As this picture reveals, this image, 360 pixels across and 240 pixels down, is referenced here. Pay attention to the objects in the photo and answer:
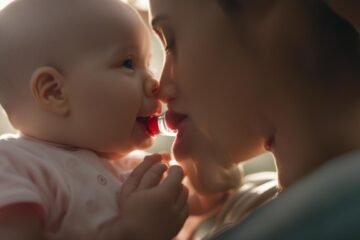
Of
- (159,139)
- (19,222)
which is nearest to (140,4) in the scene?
(159,139)

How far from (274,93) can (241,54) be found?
0.22ft

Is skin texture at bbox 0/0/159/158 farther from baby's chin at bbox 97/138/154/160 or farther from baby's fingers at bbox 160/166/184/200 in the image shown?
baby's fingers at bbox 160/166/184/200

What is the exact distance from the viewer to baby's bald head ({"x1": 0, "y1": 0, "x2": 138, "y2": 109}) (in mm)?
850

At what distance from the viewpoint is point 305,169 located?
727mm

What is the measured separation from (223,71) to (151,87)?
167 mm

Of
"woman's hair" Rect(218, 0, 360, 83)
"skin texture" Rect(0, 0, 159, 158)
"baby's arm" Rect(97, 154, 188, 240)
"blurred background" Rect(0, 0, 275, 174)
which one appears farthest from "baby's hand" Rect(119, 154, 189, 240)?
"blurred background" Rect(0, 0, 275, 174)

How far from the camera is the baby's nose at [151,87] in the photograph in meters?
0.89

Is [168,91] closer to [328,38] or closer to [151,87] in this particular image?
[151,87]

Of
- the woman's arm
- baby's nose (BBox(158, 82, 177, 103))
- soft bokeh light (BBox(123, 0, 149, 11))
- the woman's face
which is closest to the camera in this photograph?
the woman's arm

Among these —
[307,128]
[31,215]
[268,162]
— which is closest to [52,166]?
[31,215]

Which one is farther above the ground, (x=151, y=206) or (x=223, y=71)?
(x=223, y=71)

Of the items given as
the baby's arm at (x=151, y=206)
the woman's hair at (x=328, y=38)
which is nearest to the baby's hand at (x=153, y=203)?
the baby's arm at (x=151, y=206)

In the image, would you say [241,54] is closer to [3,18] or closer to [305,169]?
[305,169]

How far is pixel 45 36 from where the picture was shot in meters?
0.85
